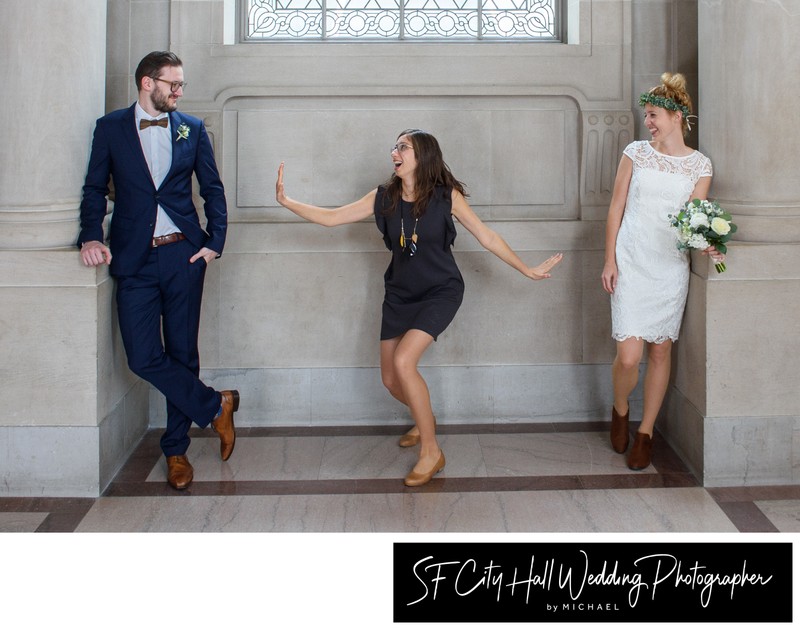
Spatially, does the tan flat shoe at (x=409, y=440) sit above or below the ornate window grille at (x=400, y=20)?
below

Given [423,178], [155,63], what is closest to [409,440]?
[423,178]

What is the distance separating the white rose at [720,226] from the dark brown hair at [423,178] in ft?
4.53

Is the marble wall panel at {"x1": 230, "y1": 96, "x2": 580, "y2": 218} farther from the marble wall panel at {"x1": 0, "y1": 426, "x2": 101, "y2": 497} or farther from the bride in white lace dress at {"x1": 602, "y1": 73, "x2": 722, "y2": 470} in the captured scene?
the marble wall panel at {"x1": 0, "y1": 426, "x2": 101, "y2": 497}

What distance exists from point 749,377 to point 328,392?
8.77ft

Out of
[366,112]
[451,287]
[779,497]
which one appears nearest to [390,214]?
[451,287]

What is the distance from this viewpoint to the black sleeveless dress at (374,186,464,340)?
6523 mm

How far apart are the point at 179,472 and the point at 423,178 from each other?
210 cm

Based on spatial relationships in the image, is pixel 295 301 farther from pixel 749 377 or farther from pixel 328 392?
pixel 749 377

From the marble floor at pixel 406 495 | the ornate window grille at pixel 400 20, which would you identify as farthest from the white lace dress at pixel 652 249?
the ornate window grille at pixel 400 20

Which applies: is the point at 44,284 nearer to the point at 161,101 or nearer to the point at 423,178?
the point at 161,101

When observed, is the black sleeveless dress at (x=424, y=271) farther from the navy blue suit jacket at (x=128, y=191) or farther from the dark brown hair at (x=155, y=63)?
the dark brown hair at (x=155, y=63)

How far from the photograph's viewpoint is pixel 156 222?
6.34 metres

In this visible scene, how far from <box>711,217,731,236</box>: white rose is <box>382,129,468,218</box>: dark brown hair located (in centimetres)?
138

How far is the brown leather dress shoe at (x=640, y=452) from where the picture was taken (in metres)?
6.76
